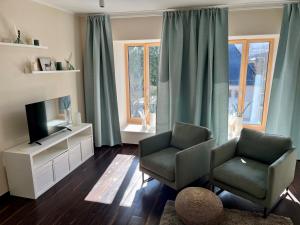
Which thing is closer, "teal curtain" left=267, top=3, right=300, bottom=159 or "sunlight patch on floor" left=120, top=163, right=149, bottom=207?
"sunlight patch on floor" left=120, top=163, right=149, bottom=207

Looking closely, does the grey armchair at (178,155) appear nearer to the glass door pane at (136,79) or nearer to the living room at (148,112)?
the living room at (148,112)

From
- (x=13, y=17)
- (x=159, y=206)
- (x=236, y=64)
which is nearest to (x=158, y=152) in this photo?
(x=159, y=206)

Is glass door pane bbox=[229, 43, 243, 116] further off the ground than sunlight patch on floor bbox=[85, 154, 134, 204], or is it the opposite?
glass door pane bbox=[229, 43, 243, 116]

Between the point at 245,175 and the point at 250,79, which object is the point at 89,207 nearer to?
the point at 245,175

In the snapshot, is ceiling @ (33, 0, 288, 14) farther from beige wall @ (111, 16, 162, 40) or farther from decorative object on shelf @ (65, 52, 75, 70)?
decorative object on shelf @ (65, 52, 75, 70)

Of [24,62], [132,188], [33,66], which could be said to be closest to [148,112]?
[132,188]

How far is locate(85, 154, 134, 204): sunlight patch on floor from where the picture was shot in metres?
2.77

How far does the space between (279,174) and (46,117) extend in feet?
9.48

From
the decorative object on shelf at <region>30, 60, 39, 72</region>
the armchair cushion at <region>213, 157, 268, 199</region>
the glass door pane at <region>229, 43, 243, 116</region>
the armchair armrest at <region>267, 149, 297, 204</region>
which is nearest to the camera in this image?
the armchair armrest at <region>267, 149, 297, 204</region>

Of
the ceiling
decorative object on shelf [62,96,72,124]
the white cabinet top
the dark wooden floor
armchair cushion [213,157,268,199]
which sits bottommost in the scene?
the dark wooden floor

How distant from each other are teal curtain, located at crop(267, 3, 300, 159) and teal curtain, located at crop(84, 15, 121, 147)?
8.70ft

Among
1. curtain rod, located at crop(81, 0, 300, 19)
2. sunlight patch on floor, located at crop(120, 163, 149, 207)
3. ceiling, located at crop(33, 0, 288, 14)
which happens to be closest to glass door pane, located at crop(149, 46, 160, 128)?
curtain rod, located at crop(81, 0, 300, 19)

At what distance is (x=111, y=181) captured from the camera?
3.13m

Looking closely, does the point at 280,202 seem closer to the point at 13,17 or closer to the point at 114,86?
the point at 114,86
